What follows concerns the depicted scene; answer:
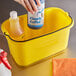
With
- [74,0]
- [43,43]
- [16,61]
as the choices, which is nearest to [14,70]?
[16,61]

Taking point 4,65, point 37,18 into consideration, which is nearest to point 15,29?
point 37,18

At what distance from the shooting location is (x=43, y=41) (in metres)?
0.74

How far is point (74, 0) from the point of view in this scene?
1073 mm

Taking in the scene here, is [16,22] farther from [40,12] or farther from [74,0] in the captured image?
[74,0]

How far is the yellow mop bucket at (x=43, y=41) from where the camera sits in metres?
0.72

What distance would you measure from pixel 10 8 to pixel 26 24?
149mm

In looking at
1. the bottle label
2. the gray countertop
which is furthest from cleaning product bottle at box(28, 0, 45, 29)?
the gray countertop

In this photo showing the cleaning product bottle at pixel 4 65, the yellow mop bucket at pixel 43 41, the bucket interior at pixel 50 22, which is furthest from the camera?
the bucket interior at pixel 50 22

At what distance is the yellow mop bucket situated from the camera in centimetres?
72

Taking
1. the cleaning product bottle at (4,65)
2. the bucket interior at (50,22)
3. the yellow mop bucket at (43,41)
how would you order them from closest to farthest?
the cleaning product bottle at (4,65), the yellow mop bucket at (43,41), the bucket interior at (50,22)

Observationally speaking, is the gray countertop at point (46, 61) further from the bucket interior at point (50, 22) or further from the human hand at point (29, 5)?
the human hand at point (29, 5)

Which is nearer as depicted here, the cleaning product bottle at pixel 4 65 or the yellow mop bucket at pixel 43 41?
the cleaning product bottle at pixel 4 65

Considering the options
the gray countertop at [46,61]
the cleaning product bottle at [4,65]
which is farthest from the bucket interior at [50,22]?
the cleaning product bottle at [4,65]

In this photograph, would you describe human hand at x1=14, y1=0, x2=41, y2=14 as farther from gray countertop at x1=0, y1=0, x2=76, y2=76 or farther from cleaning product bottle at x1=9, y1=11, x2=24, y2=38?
gray countertop at x1=0, y1=0, x2=76, y2=76
